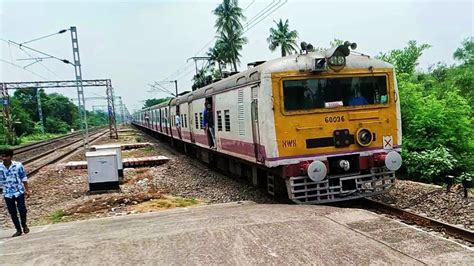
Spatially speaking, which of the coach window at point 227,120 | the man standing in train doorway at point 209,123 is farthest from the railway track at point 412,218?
the man standing in train doorway at point 209,123

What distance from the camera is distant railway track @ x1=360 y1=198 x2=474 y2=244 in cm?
557

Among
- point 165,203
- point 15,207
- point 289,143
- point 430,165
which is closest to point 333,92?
point 289,143

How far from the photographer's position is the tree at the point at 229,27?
158 feet

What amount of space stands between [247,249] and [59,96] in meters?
87.2

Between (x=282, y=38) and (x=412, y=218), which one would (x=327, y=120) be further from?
(x=282, y=38)

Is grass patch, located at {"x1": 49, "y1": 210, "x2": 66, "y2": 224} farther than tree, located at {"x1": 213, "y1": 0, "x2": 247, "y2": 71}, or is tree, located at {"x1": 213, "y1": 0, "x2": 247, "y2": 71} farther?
tree, located at {"x1": 213, "y1": 0, "x2": 247, "y2": 71}

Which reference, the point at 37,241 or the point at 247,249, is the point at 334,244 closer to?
the point at 247,249

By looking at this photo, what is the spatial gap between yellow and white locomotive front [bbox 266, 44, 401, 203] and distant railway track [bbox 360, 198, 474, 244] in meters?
0.25

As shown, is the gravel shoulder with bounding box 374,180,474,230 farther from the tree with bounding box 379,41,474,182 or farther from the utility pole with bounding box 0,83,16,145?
the utility pole with bounding box 0,83,16,145

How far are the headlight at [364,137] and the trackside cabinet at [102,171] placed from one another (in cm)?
650

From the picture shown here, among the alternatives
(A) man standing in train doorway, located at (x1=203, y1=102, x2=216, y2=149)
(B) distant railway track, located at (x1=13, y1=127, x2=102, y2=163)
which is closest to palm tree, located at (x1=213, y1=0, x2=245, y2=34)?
(B) distant railway track, located at (x1=13, y1=127, x2=102, y2=163)

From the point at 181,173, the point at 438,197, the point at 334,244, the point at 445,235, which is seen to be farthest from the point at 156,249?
the point at 181,173

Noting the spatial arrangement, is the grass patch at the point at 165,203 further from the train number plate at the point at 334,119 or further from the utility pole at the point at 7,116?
the utility pole at the point at 7,116

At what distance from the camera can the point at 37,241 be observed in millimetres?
6258
